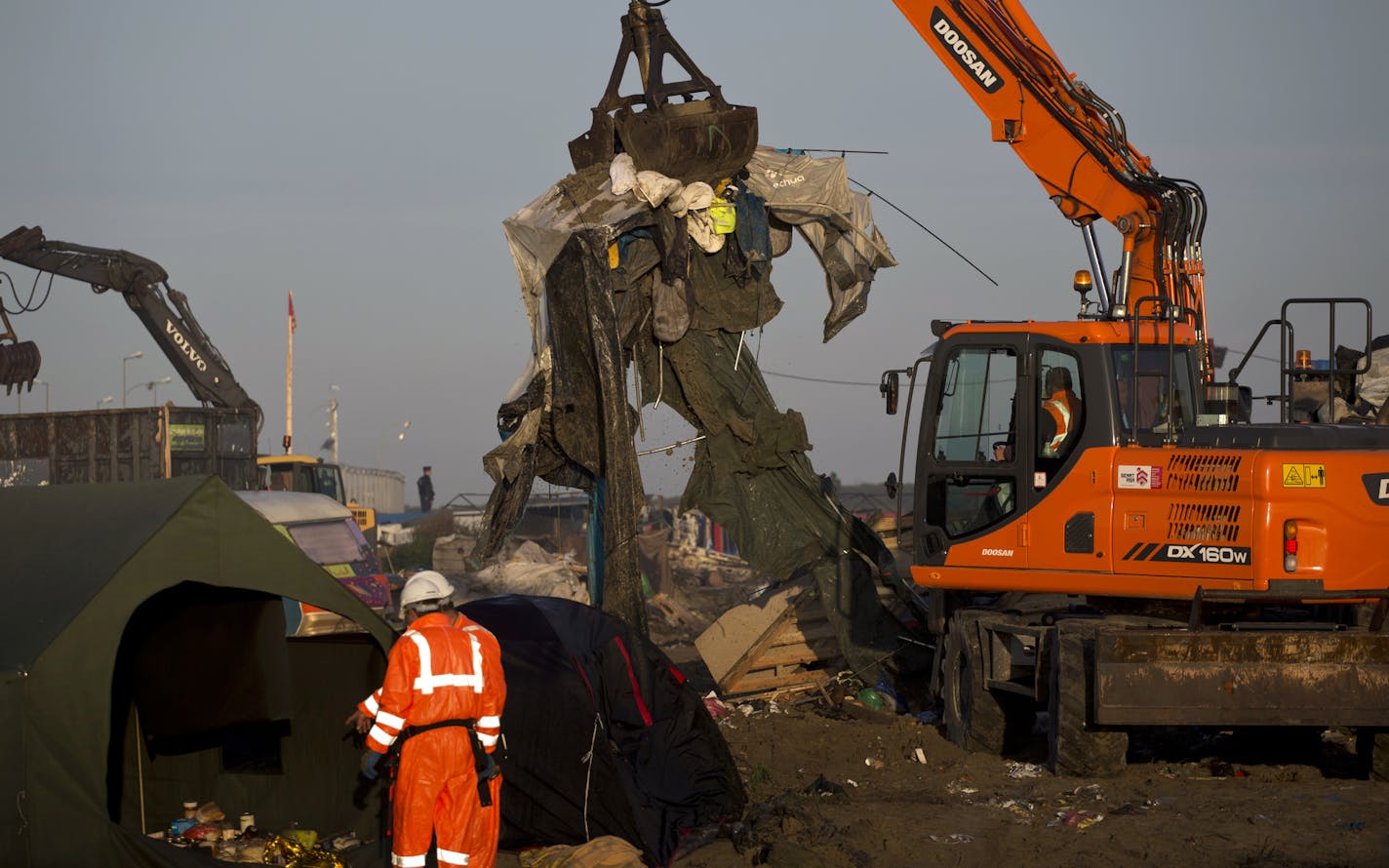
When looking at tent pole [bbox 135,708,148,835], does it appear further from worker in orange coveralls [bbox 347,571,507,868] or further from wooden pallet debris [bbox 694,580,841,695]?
wooden pallet debris [bbox 694,580,841,695]

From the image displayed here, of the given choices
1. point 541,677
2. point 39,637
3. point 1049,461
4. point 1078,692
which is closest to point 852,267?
point 1049,461

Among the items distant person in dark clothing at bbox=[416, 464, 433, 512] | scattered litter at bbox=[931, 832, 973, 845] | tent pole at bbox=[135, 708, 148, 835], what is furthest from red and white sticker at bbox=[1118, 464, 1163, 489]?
distant person in dark clothing at bbox=[416, 464, 433, 512]

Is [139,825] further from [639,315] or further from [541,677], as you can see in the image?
[639,315]

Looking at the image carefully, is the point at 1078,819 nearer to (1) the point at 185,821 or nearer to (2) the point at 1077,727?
(2) the point at 1077,727

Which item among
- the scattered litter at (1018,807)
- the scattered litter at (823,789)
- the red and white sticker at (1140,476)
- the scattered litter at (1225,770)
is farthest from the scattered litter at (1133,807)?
the red and white sticker at (1140,476)

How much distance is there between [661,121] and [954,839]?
19.6 ft

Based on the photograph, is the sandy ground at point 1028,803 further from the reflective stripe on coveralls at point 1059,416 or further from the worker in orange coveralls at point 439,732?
the reflective stripe on coveralls at point 1059,416

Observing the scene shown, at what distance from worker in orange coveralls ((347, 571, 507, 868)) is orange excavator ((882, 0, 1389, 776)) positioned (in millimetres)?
3971

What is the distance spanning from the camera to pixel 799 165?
1218cm

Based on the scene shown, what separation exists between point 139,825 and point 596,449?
4704 mm

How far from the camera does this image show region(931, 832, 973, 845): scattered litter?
7.52 metres

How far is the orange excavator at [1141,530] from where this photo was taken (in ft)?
27.7

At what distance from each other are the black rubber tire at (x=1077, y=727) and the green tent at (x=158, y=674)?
13.2 feet

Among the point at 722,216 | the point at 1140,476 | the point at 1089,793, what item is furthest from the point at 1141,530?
the point at 722,216
